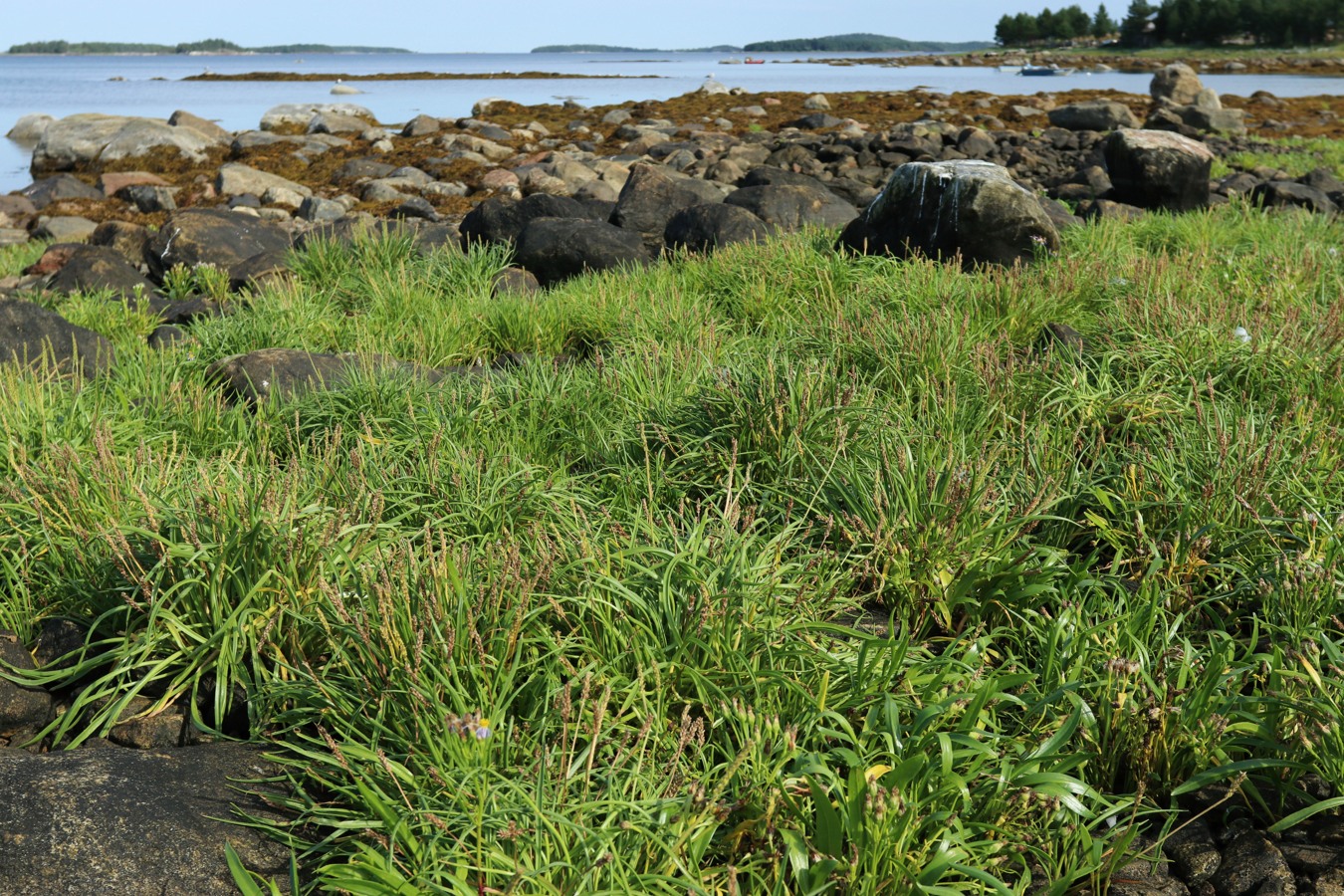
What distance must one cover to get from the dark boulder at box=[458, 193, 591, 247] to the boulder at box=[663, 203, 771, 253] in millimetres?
1313

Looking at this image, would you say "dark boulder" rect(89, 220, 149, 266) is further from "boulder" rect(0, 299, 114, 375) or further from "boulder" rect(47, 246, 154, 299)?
"boulder" rect(0, 299, 114, 375)

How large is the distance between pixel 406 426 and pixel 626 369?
116 centimetres

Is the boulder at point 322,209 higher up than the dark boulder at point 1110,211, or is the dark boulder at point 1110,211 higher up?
the dark boulder at point 1110,211

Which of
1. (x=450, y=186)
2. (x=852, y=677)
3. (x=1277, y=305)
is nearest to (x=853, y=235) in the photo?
(x=1277, y=305)

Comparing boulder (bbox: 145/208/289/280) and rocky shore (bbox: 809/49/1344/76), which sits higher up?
rocky shore (bbox: 809/49/1344/76)

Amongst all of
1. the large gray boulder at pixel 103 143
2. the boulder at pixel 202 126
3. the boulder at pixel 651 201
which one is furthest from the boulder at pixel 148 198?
the boulder at pixel 651 201

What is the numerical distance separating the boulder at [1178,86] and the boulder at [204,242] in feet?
98.6

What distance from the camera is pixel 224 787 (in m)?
2.83

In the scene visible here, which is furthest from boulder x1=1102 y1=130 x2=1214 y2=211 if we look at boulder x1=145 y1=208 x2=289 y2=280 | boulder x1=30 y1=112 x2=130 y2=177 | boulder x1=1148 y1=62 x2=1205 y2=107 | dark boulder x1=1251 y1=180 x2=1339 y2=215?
boulder x1=1148 y1=62 x2=1205 y2=107

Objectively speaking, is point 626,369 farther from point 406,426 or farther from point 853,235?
point 853,235

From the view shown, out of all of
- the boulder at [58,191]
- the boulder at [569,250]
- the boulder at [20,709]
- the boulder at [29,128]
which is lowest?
the boulder at [20,709]

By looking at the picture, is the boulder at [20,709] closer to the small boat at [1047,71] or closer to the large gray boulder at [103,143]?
the large gray boulder at [103,143]

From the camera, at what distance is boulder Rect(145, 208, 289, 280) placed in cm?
1062

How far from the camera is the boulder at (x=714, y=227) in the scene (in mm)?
9727
